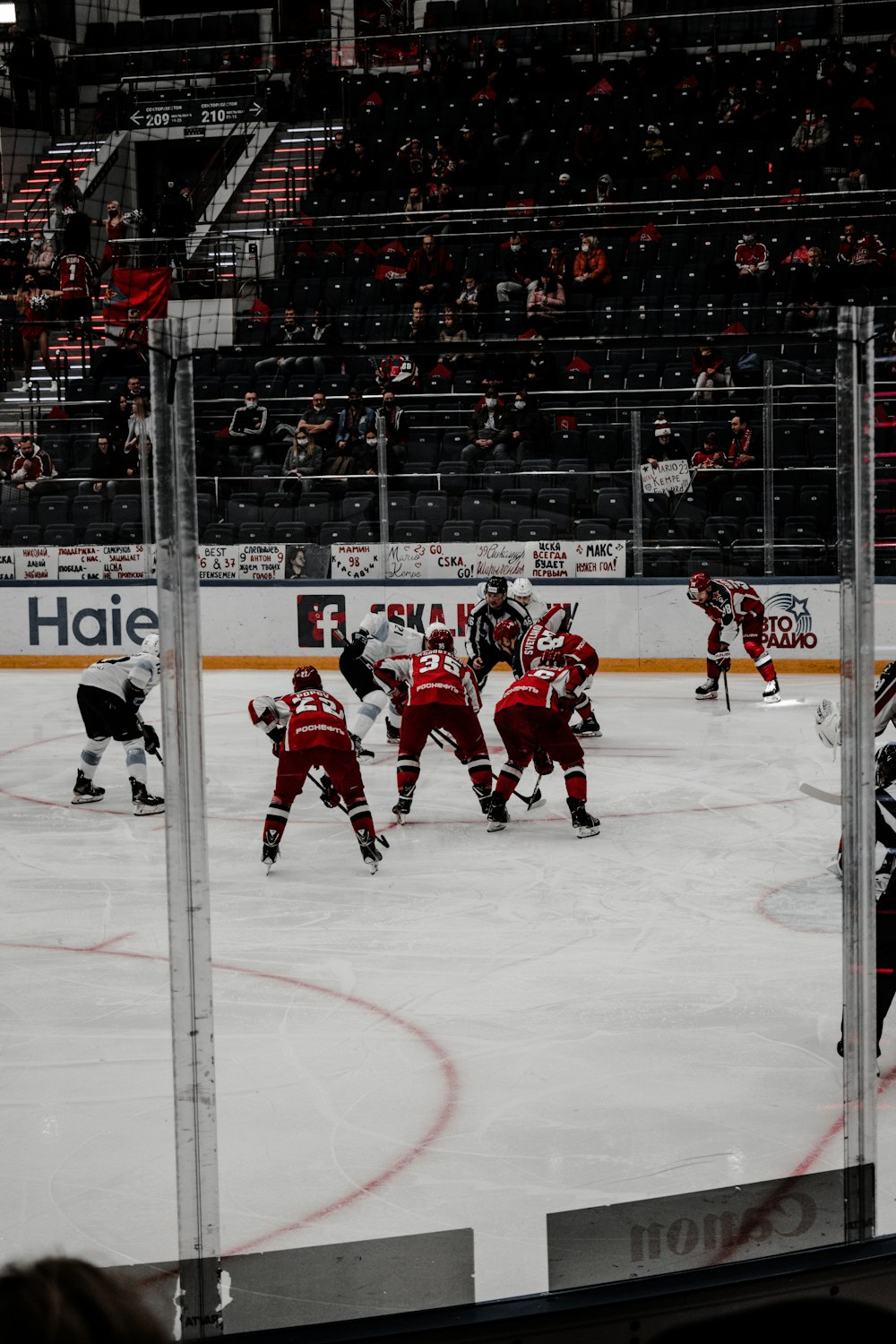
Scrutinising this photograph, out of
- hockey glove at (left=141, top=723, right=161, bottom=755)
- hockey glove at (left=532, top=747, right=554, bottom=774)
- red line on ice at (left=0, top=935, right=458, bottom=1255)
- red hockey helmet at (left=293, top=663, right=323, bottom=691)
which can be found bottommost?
red line on ice at (left=0, top=935, right=458, bottom=1255)

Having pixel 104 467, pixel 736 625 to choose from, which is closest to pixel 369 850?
pixel 736 625

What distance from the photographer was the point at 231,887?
22.2 feet

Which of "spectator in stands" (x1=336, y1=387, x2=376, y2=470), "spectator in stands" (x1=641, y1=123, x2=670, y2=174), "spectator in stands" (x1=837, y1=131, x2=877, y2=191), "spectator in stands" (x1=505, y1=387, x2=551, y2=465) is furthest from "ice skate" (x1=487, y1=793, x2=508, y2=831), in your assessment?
"spectator in stands" (x1=641, y1=123, x2=670, y2=174)

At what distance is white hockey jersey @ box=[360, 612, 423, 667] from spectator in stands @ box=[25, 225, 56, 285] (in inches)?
371

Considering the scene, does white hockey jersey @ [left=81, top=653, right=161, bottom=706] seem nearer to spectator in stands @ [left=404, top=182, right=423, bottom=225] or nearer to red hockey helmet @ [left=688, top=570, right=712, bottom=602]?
red hockey helmet @ [left=688, top=570, right=712, bottom=602]

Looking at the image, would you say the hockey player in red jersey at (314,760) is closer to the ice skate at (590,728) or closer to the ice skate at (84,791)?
the ice skate at (84,791)

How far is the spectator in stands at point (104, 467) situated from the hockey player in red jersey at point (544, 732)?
6.74 meters

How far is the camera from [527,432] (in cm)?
1286

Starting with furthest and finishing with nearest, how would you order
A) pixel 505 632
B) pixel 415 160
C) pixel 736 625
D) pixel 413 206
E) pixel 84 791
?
pixel 415 160, pixel 413 206, pixel 736 625, pixel 84 791, pixel 505 632

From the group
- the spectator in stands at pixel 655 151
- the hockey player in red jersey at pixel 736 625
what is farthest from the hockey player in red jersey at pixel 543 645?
the spectator in stands at pixel 655 151

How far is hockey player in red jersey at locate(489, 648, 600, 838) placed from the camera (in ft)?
24.3

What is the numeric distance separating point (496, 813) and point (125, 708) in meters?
2.12

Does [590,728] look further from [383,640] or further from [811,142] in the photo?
[811,142]

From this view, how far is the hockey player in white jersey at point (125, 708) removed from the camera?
810cm
